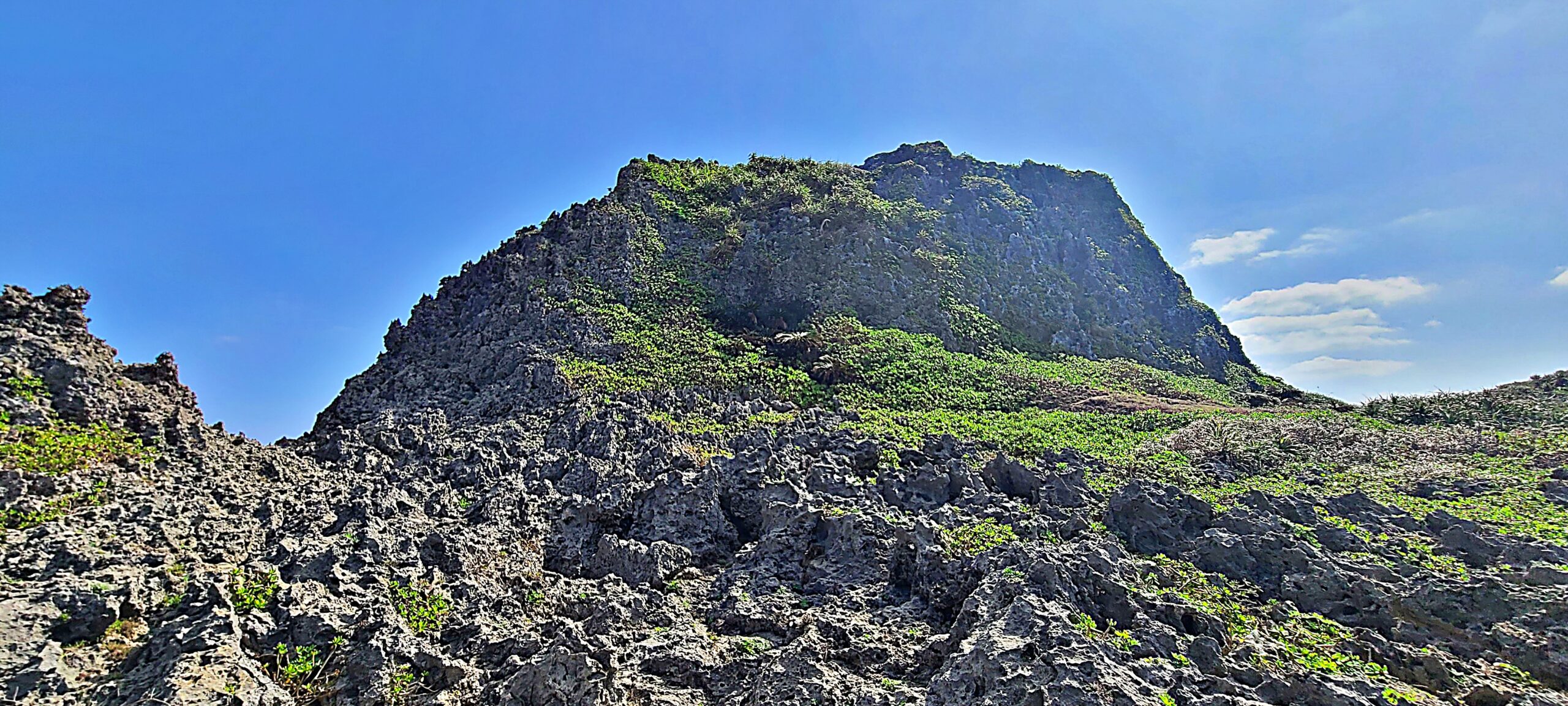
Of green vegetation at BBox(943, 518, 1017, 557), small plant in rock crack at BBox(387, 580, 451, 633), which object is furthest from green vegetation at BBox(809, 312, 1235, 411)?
small plant in rock crack at BBox(387, 580, 451, 633)

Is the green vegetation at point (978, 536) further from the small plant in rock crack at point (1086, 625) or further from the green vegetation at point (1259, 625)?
the small plant in rock crack at point (1086, 625)

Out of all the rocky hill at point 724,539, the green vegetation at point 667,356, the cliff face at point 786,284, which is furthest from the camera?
the cliff face at point 786,284

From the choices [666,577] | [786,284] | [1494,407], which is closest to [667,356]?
[786,284]

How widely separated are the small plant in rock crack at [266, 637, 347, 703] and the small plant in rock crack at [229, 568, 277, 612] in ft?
2.51

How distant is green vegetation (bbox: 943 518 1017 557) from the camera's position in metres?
11.5

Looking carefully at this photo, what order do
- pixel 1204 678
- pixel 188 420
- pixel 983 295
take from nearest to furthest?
pixel 1204 678, pixel 188 420, pixel 983 295

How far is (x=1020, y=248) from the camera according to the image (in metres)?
38.8

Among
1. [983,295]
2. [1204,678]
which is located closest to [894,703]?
[1204,678]

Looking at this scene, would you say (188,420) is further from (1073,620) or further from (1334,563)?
(1334,563)

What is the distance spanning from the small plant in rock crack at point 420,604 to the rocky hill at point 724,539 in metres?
0.06

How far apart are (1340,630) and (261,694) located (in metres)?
12.3

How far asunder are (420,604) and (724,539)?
493cm

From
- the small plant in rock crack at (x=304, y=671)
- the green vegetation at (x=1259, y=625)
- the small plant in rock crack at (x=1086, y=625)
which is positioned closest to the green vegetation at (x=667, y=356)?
the small plant in rock crack at (x=304, y=671)

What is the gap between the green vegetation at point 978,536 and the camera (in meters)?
11.5
